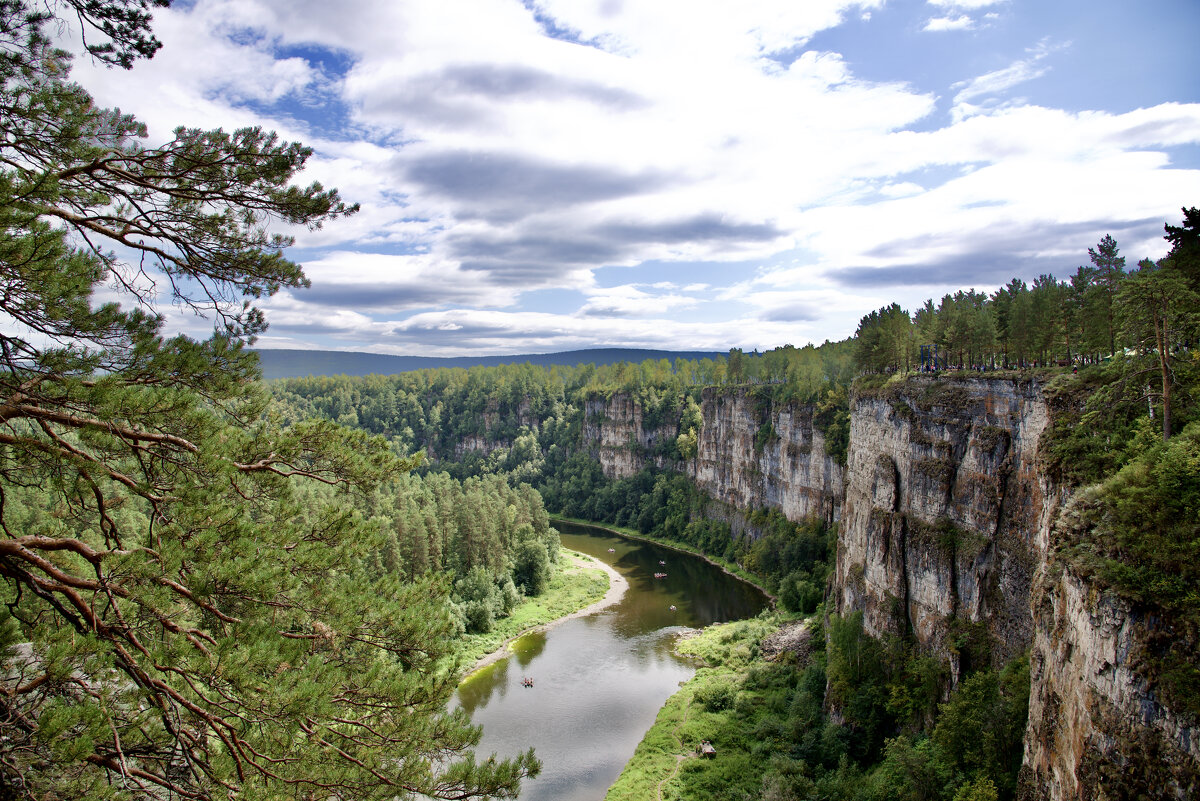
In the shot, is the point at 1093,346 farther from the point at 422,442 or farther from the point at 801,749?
the point at 422,442

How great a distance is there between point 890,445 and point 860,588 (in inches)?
285

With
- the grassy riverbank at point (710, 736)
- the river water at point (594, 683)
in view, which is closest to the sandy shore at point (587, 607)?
the river water at point (594, 683)

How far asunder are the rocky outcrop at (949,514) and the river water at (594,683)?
476 inches

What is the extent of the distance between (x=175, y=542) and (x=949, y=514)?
27.9m

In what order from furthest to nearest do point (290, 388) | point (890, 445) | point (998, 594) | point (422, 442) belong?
point (290, 388)
point (422, 442)
point (890, 445)
point (998, 594)

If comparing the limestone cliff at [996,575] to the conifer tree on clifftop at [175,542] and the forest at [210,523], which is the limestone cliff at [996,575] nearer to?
the forest at [210,523]

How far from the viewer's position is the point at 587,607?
162 ft

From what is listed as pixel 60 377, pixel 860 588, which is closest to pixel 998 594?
pixel 860 588

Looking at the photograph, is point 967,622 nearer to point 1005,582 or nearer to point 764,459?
point 1005,582

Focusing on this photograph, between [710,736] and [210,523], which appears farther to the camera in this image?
[710,736]

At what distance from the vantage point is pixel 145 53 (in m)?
7.65

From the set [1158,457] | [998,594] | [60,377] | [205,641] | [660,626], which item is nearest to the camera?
[60,377]

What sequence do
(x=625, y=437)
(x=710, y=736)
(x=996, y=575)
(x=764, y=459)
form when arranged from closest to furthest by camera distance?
(x=996, y=575) → (x=710, y=736) → (x=764, y=459) → (x=625, y=437)

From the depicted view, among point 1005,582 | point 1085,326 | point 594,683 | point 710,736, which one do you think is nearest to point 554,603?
point 594,683
